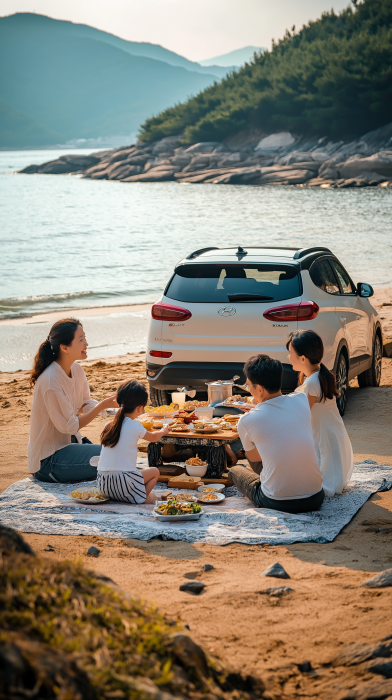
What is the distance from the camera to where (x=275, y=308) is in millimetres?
7199

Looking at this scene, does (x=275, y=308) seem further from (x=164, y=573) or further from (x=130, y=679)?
(x=130, y=679)

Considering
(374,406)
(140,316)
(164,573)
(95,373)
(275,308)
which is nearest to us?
(164,573)

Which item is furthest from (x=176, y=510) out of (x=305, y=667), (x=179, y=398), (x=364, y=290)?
(x=364, y=290)

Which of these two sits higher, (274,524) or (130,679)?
(130,679)

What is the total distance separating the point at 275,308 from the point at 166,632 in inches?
202

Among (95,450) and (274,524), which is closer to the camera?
(274,524)

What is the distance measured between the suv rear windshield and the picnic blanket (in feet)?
7.69

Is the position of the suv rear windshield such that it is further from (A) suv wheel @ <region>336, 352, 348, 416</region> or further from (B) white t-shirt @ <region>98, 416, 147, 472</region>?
(B) white t-shirt @ <region>98, 416, 147, 472</region>

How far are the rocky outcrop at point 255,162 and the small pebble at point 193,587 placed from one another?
2432 inches

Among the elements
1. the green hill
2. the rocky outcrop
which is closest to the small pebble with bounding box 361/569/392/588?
the rocky outcrop

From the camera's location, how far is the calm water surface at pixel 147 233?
71.8ft

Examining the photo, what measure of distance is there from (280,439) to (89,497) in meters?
1.69

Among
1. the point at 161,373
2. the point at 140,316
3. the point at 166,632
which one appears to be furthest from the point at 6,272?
the point at 166,632

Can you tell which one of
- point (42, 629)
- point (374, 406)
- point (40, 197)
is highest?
point (40, 197)
